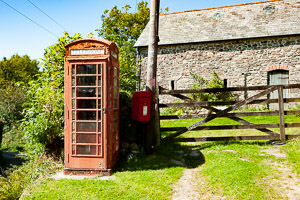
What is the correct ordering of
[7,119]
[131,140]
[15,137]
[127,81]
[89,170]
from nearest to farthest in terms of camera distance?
[89,170], [131,140], [127,81], [15,137], [7,119]

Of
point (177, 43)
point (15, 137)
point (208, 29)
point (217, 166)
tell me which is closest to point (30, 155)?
point (217, 166)

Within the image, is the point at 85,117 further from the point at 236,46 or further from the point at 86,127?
the point at 236,46

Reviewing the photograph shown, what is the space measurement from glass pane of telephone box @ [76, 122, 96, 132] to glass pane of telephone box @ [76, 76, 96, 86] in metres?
0.81

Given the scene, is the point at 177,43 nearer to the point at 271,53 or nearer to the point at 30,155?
the point at 271,53

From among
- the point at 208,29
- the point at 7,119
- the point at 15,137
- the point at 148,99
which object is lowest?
the point at 15,137

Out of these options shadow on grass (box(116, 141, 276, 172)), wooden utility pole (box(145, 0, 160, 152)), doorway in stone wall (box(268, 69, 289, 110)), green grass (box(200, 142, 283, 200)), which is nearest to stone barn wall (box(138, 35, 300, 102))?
doorway in stone wall (box(268, 69, 289, 110))

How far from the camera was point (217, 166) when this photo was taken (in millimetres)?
5266

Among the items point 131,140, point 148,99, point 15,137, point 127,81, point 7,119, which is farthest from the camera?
point 7,119

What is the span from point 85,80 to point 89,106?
1.78 ft

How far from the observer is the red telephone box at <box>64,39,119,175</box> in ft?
16.8

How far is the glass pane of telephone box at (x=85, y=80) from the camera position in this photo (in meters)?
5.20

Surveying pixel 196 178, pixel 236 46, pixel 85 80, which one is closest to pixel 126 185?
pixel 196 178

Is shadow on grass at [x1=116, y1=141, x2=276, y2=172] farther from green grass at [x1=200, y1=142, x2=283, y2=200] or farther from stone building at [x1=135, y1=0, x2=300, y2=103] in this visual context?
stone building at [x1=135, y1=0, x2=300, y2=103]

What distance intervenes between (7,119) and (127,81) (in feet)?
31.3
